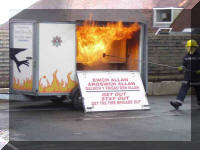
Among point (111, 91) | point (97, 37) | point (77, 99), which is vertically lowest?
point (77, 99)

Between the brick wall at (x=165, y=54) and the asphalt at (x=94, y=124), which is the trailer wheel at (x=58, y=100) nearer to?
the asphalt at (x=94, y=124)

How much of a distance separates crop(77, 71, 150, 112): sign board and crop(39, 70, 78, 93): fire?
300 mm

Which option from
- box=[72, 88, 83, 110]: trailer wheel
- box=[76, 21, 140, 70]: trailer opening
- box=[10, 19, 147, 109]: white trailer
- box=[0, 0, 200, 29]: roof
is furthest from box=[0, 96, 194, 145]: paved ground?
box=[0, 0, 200, 29]: roof

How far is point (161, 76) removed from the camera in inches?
619

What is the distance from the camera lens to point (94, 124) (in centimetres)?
970

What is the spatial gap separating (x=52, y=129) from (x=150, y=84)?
21.8 ft

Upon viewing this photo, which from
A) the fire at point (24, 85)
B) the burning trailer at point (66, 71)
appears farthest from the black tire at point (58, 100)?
the fire at point (24, 85)

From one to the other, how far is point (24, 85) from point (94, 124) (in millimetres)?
2814

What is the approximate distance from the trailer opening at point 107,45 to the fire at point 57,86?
1.04m

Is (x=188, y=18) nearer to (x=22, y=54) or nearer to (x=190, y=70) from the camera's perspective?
(x=190, y=70)

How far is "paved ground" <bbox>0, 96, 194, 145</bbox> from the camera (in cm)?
838

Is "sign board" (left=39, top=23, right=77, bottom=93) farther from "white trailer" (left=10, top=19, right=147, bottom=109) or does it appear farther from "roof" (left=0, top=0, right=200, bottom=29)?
"roof" (left=0, top=0, right=200, bottom=29)

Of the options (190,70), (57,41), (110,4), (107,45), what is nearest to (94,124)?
(57,41)
